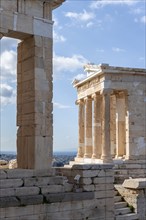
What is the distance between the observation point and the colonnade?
2478cm

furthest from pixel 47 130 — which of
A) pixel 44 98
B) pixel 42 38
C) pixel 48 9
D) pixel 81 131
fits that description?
pixel 81 131

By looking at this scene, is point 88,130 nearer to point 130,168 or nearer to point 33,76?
point 130,168

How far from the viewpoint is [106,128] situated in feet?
80.8

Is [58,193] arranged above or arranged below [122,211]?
above

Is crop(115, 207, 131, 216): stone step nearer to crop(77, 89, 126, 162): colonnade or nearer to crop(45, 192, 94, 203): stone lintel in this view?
crop(45, 192, 94, 203): stone lintel

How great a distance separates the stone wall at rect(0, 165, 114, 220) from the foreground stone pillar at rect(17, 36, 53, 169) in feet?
2.61

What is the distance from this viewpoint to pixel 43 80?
14984 millimetres

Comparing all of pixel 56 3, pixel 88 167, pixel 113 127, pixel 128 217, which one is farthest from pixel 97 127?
pixel 56 3

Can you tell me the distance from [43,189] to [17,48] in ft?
18.5

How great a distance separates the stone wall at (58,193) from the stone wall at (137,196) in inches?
77.6

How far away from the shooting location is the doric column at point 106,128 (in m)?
24.5

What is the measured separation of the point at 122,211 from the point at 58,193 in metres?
3.67

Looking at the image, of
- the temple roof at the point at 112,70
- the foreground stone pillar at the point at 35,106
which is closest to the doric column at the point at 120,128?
the temple roof at the point at 112,70

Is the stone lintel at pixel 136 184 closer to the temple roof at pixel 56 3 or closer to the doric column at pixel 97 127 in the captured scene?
the temple roof at pixel 56 3
